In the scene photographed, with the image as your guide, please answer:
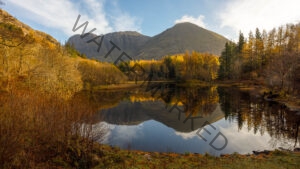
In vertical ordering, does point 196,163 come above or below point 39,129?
below

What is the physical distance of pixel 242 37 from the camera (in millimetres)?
91250

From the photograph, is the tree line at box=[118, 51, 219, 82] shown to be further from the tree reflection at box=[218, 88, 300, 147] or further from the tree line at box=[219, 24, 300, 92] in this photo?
the tree reflection at box=[218, 88, 300, 147]

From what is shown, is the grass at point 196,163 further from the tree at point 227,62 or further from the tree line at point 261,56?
the tree at point 227,62

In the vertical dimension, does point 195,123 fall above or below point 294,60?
below

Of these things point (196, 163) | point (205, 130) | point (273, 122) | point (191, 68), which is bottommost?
point (205, 130)

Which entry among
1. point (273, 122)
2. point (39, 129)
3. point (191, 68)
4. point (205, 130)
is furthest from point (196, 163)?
point (191, 68)

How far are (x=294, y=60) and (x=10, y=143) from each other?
157ft

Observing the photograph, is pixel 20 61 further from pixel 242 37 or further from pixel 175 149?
pixel 242 37

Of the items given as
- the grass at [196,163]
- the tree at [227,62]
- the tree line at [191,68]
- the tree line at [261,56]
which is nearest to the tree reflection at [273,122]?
the grass at [196,163]

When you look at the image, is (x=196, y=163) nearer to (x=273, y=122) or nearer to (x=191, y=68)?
(x=273, y=122)

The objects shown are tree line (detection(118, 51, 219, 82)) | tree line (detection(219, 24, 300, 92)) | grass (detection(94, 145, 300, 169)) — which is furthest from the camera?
tree line (detection(118, 51, 219, 82))

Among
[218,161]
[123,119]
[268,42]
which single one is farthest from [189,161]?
[268,42]

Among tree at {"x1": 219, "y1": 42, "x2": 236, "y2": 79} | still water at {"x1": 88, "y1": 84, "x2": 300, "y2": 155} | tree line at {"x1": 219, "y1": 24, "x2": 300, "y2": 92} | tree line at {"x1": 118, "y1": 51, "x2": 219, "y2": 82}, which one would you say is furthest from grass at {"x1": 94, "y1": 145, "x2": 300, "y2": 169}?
tree line at {"x1": 118, "y1": 51, "x2": 219, "y2": 82}

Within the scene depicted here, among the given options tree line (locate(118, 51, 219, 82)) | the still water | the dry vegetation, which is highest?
tree line (locate(118, 51, 219, 82))
